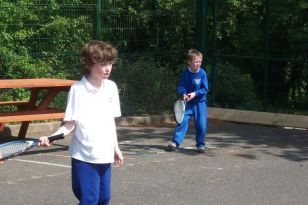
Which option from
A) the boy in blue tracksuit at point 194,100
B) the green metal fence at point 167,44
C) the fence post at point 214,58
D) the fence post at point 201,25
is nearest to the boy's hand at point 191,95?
the boy in blue tracksuit at point 194,100

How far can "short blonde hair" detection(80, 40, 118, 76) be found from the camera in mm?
5246

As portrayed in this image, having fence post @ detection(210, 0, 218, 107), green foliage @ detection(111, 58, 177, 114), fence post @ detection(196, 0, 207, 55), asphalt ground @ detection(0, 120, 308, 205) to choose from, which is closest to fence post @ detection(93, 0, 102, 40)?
green foliage @ detection(111, 58, 177, 114)

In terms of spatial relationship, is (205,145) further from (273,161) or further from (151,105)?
(151,105)

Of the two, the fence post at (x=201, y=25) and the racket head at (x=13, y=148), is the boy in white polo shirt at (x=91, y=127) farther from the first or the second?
the fence post at (x=201, y=25)

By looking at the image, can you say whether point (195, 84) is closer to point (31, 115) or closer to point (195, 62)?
point (195, 62)

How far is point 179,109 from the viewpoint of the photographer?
33.0ft

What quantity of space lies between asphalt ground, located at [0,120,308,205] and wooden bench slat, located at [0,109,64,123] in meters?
0.49

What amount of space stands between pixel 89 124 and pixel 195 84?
498cm

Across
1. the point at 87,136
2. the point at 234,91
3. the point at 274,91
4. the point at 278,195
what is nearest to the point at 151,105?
the point at 234,91

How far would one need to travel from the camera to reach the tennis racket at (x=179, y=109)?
396 inches

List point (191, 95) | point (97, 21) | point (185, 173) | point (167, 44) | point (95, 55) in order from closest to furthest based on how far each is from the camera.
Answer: point (95, 55)
point (185, 173)
point (191, 95)
point (97, 21)
point (167, 44)

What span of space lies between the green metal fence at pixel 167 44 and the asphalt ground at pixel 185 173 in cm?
203

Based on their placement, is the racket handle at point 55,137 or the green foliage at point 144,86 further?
the green foliage at point 144,86

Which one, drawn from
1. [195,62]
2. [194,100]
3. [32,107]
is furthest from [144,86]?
[195,62]
